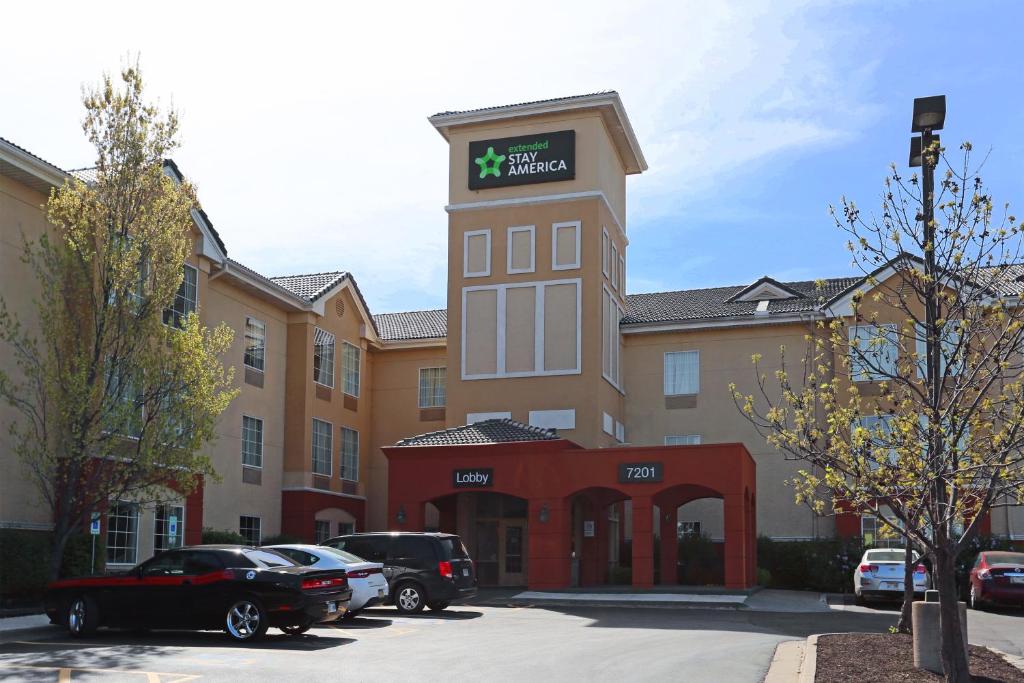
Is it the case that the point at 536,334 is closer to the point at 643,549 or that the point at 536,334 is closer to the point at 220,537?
the point at 643,549

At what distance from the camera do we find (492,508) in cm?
3384

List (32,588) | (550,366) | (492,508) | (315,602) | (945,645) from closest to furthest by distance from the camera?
(945,645), (315,602), (32,588), (492,508), (550,366)

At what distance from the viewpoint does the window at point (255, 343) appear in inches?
1319

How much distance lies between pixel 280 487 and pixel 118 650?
20037 mm

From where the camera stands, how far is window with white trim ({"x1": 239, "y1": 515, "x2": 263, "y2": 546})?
32.7 metres

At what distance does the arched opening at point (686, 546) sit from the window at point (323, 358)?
1194cm

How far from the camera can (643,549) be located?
2897cm

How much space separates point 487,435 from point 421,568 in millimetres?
9466

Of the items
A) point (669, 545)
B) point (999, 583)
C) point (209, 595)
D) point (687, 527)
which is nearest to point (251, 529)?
point (669, 545)

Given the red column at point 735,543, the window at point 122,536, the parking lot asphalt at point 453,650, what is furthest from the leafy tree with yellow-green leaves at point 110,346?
the red column at point 735,543

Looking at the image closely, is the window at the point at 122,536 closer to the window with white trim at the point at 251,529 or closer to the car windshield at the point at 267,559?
the window with white trim at the point at 251,529

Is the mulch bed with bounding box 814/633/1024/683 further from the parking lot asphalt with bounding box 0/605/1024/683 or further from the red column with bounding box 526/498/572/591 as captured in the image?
the red column with bounding box 526/498/572/591

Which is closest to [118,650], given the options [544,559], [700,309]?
[544,559]

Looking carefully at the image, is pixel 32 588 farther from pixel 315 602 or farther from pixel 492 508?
pixel 492 508
